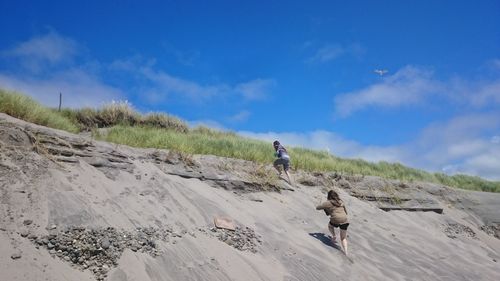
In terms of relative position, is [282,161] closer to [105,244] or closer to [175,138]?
[175,138]

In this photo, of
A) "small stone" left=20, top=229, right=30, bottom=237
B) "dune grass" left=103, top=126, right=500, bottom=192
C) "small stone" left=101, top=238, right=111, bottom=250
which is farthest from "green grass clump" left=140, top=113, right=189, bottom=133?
"small stone" left=20, top=229, right=30, bottom=237

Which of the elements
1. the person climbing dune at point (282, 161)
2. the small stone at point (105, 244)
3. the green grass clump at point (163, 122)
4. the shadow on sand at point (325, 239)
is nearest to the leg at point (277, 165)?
the person climbing dune at point (282, 161)

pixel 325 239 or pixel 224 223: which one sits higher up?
pixel 224 223

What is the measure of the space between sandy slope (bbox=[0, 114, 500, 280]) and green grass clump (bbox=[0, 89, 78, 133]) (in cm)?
126

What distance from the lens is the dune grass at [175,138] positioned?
11.0m

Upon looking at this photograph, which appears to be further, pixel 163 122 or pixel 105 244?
pixel 163 122

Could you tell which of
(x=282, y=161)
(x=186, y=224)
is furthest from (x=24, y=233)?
(x=282, y=161)

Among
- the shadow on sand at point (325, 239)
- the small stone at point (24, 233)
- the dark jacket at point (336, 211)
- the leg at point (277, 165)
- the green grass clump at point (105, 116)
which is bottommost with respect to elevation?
the shadow on sand at point (325, 239)

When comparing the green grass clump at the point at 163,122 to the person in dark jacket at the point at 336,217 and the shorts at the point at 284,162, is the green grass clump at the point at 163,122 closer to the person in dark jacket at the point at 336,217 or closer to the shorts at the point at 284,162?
the shorts at the point at 284,162

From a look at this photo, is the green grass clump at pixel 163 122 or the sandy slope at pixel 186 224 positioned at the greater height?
the green grass clump at pixel 163 122

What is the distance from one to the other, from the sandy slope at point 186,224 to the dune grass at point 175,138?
1.47 meters

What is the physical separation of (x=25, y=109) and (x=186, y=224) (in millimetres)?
4914

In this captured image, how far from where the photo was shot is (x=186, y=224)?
8.28 metres

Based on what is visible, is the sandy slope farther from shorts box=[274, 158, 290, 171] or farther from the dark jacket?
shorts box=[274, 158, 290, 171]
